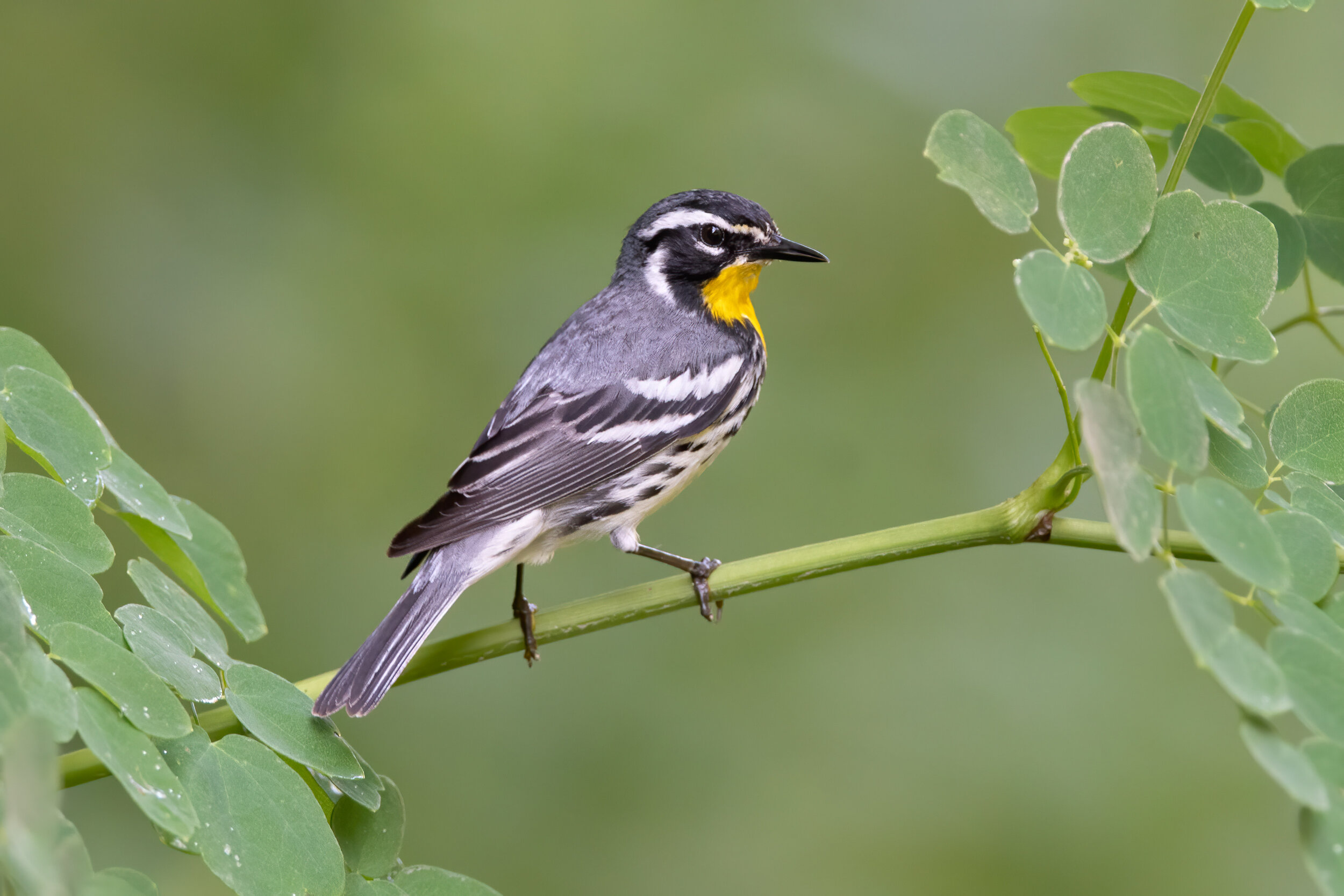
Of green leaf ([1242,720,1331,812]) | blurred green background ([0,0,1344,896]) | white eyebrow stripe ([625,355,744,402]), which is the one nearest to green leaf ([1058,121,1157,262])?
green leaf ([1242,720,1331,812])

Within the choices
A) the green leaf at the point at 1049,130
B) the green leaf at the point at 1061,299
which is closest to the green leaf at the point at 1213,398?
the green leaf at the point at 1061,299

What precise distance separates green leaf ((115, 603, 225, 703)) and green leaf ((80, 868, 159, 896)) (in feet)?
0.88

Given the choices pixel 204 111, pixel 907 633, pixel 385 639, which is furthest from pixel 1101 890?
pixel 204 111

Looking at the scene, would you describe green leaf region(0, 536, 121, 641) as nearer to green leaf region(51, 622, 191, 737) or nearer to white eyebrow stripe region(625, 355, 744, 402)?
green leaf region(51, 622, 191, 737)

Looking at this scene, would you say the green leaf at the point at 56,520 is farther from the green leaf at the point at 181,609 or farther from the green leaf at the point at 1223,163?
the green leaf at the point at 1223,163

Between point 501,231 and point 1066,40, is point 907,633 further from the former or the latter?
point 1066,40

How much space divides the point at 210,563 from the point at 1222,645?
5.65ft

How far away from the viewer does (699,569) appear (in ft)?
7.78

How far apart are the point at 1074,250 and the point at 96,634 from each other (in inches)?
51.8

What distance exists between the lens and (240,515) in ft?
15.4

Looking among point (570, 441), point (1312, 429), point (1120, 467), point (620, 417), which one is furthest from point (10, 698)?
point (620, 417)

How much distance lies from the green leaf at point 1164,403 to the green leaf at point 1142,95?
1.01 m

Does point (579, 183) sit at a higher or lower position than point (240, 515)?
higher

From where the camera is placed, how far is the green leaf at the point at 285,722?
155 cm
